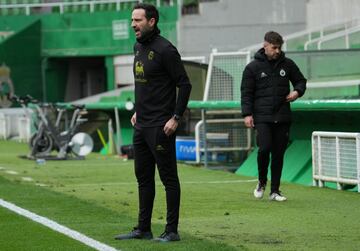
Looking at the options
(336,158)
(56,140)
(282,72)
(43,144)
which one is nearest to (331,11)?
(56,140)

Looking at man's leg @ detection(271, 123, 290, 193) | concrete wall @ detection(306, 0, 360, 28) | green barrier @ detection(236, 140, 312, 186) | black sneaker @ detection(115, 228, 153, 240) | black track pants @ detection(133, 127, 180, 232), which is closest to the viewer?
black track pants @ detection(133, 127, 180, 232)

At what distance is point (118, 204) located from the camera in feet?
39.3

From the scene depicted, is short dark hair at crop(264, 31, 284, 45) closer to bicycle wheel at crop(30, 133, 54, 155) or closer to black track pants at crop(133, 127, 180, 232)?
black track pants at crop(133, 127, 180, 232)

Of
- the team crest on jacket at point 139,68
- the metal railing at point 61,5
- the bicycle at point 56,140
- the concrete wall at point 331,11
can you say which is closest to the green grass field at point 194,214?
the team crest on jacket at point 139,68

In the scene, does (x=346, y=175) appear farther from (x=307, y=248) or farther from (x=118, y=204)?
(x=307, y=248)

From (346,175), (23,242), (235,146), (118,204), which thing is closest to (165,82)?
(23,242)

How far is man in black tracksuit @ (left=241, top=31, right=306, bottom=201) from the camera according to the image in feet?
39.8

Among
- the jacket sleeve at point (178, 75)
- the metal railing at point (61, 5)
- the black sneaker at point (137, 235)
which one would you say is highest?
the metal railing at point (61, 5)

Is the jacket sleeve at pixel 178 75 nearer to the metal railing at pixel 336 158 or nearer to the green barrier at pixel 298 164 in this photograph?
the metal railing at pixel 336 158

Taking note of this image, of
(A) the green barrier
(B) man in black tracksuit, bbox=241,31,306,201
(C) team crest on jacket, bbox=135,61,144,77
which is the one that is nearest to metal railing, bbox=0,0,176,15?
(A) the green barrier

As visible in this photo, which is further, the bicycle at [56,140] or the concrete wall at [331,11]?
the concrete wall at [331,11]

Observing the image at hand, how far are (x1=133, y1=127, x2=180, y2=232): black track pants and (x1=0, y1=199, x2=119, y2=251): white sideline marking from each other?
51cm

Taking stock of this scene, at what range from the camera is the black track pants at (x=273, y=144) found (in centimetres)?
1216

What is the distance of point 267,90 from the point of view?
39.9 ft
